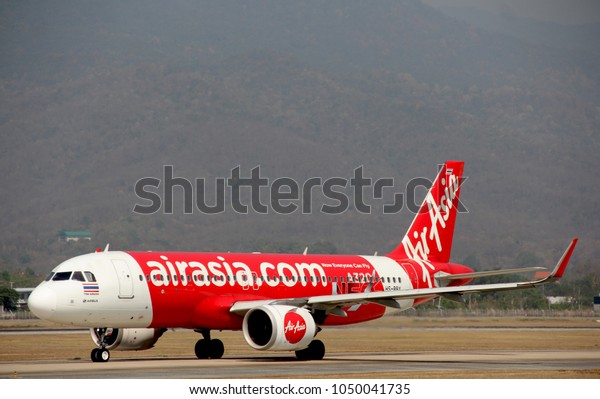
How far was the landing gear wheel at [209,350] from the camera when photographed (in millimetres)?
48625

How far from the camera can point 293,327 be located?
147 ft

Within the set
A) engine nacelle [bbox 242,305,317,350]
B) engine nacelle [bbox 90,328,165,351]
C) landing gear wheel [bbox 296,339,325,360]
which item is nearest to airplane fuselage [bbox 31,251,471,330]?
engine nacelle [bbox 90,328,165,351]

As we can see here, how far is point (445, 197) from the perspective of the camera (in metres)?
59.1

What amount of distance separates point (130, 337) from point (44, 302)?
16.9 feet

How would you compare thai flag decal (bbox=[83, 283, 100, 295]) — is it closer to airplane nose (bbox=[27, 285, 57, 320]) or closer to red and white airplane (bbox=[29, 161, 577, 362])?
red and white airplane (bbox=[29, 161, 577, 362])

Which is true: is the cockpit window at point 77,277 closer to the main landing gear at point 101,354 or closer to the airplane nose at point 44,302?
the airplane nose at point 44,302

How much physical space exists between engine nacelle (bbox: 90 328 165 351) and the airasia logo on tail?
6324 mm

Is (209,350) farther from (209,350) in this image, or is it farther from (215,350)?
(215,350)

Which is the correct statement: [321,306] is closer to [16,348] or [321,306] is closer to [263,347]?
[263,347]

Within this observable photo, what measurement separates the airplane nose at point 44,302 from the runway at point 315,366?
185 centimetres

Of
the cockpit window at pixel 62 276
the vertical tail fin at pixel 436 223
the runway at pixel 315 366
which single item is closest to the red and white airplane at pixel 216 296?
the cockpit window at pixel 62 276

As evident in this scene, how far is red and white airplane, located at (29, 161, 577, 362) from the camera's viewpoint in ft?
146

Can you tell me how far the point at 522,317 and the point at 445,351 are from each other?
4497cm

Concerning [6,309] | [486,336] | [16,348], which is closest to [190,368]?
[16,348]
